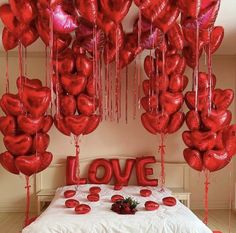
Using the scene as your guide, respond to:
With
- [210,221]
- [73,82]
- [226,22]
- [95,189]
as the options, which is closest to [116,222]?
[95,189]

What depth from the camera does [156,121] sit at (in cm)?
301

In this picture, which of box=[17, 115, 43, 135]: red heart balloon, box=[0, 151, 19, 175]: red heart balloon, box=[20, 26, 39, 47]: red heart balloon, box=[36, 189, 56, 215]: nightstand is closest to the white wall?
box=[36, 189, 56, 215]: nightstand

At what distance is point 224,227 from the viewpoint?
3.25 meters

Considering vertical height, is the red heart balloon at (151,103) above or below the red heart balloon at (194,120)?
above

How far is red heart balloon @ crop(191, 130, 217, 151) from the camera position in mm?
2842

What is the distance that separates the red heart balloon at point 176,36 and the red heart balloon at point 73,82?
31.3 inches

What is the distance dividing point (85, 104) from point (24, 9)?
103 centimetres

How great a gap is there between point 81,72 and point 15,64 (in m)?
1.23

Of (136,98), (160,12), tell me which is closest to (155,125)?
(136,98)

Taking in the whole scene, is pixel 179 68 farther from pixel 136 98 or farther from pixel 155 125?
pixel 136 98

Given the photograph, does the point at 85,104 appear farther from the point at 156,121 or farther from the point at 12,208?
the point at 12,208

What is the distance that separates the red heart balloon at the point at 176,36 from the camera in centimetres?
265

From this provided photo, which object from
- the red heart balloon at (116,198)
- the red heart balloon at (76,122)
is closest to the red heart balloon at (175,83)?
the red heart balloon at (76,122)

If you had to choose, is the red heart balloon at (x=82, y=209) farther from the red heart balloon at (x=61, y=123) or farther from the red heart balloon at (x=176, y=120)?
the red heart balloon at (x=176, y=120)
